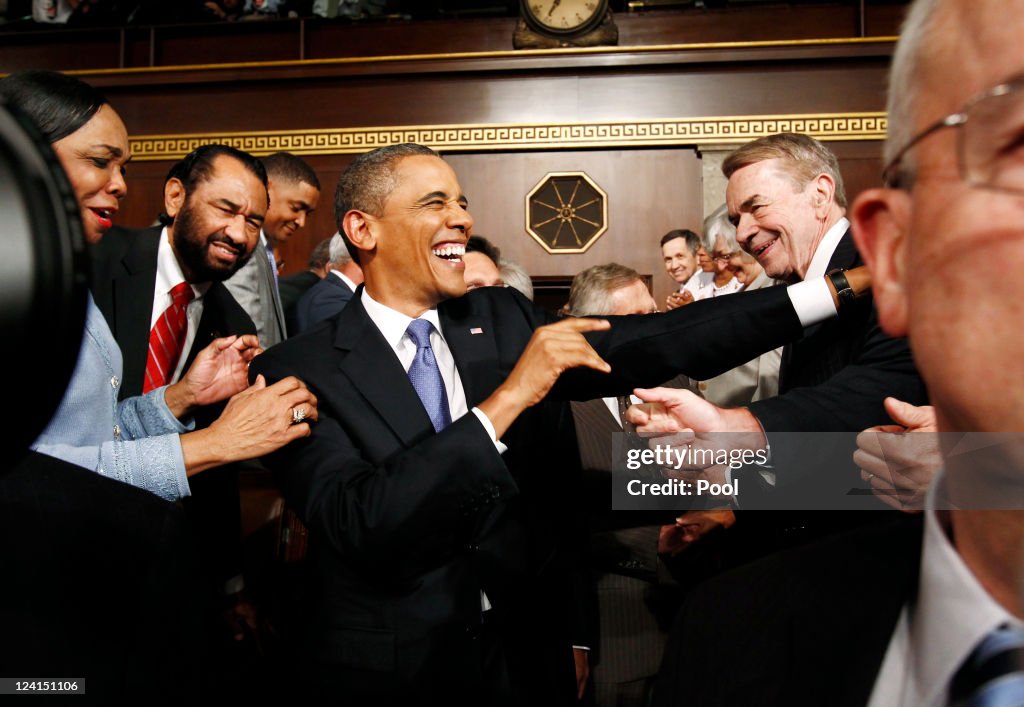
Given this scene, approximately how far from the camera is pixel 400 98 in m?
6.56

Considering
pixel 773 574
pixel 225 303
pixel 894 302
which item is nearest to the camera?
pixel 894 302

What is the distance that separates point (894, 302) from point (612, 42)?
627 centimetres

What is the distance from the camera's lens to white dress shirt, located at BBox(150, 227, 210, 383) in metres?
2.52

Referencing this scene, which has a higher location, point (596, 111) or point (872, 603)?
point (596, 111)

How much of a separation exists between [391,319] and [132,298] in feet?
2.83

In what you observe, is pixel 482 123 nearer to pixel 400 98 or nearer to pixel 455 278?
pixel 400 98

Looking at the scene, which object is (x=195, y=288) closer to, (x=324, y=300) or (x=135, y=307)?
(x=135, y=307)

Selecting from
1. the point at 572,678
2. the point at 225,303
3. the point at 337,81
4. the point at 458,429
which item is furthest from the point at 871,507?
the point at 337,81

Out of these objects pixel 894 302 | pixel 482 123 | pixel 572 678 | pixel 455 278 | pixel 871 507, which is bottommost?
pixel 572 678

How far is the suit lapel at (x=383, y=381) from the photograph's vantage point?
5.98 feet

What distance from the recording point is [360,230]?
2195 millimetres

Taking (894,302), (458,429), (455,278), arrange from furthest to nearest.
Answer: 1. (455,278)
2. (458,429)
3. (894,302)

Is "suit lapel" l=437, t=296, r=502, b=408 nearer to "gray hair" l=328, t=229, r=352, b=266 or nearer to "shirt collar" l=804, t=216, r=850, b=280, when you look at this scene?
"shirt collar" l=804, t=216, r=850, b=280

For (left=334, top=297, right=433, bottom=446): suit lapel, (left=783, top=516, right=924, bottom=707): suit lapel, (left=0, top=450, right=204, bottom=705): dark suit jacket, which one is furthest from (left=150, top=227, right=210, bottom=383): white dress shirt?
(left=783, top=516, right=924, bottom=707): suit lapel
